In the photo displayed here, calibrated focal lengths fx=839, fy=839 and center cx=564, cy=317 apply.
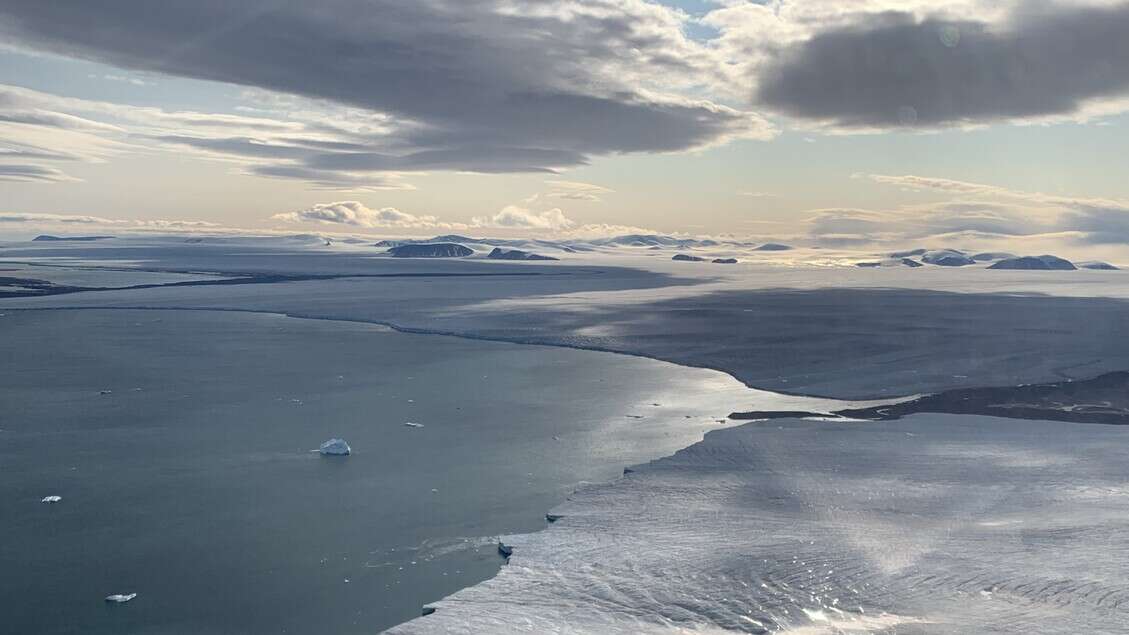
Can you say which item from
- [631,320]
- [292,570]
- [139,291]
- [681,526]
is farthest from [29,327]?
[681,526]

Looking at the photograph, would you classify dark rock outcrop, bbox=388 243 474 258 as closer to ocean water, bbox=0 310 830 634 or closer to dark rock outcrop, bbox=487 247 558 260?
dark rock outcrop, bbox=487 247 558 260

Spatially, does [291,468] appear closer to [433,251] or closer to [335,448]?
[335,448]

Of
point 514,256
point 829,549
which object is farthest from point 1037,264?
point 829,549

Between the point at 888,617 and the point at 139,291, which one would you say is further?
the point at 139,291

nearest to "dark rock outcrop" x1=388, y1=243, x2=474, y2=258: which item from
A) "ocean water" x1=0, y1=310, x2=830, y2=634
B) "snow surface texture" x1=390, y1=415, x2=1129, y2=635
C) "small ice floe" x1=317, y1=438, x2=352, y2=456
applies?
"ocean water" x1=0, y1=310, x2=830, y2=634

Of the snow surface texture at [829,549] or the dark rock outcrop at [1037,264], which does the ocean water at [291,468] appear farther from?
the dark rock outcrop at [1037,264]

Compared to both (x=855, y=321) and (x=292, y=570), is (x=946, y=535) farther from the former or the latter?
(x=855, y=321)

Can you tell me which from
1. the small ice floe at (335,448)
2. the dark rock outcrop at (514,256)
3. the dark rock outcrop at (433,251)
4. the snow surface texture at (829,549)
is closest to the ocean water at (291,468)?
the small ice floe at (335,448)
